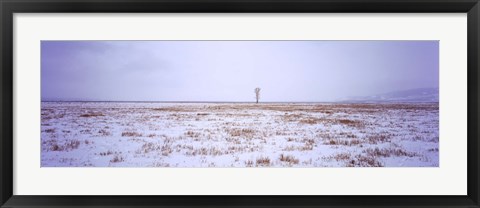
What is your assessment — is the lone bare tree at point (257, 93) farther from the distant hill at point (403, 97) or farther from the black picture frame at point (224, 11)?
the black picture frame at point (224, 11)

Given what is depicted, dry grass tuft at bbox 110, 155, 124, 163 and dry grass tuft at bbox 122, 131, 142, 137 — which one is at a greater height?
dry grass tuft at bbox 122, 131, 142, 137

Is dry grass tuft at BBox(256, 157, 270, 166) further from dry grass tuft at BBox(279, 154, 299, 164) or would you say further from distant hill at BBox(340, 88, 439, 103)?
distant hill at BBox(340, 88, 439, 103)

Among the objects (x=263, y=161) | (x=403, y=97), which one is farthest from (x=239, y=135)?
(x=403, y=97)

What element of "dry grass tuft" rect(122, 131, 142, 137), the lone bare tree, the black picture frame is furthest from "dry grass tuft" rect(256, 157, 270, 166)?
"dry grass tuft" rect(122, 131, 142, 137)

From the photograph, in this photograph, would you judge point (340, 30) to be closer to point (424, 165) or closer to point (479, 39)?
point (479, 39)

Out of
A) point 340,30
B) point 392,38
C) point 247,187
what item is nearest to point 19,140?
point 247,187

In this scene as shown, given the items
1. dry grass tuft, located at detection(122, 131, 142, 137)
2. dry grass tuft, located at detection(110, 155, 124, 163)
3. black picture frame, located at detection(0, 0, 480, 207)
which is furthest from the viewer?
dry grass tuft, located at detection(122, 131, 142, 137)

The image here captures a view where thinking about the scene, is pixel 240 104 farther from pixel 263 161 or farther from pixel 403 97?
pixel 403 97

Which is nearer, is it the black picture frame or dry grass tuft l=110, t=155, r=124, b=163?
the black picture frame
